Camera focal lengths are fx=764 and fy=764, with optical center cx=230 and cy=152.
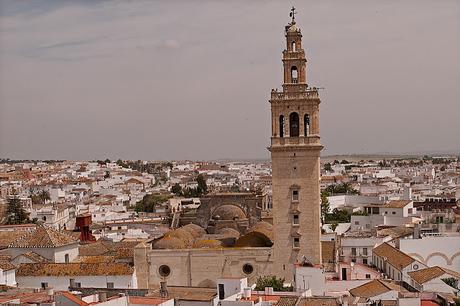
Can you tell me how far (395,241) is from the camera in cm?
2166

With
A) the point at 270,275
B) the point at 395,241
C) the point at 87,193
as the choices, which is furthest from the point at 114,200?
the point at 270,275

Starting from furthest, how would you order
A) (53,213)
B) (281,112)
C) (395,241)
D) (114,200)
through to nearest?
1. (114,200)
2. (53,213)
3. (395,241)
4. (281,112)

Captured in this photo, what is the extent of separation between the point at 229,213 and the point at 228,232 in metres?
1.67

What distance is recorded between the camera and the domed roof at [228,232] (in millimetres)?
20062

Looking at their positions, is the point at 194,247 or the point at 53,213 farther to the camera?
the point at 53,213

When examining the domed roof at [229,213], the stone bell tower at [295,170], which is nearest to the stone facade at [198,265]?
the stone bell tower at [295,170]

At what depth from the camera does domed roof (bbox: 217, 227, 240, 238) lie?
65.8ft

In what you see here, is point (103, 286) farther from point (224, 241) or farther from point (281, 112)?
point (281, 112)

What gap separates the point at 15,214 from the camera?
120ft

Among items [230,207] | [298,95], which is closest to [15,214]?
[230,207]

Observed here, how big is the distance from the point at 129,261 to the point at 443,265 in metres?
8.05

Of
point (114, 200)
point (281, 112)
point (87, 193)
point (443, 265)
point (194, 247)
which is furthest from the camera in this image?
point (87, 193)

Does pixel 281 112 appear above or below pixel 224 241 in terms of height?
above

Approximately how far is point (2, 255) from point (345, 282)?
783 centimetres
